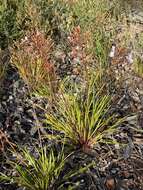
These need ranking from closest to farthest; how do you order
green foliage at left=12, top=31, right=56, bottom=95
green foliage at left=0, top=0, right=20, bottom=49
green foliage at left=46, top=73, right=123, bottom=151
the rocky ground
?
the rocky ground → green foliage at left=46, top=73, right=123, bottom=151 → green foliage at left=12, top=31, right=56, bottom=95 → green foliage at left=0, top=0, right=20, bottom=49

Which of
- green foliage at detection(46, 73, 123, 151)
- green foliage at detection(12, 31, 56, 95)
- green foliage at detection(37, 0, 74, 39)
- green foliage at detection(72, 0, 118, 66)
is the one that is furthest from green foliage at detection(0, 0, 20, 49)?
green foliage at detection(46, 73, 123, 151)

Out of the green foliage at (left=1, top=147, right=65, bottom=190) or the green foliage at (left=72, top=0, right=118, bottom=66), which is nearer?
the green foliage at (left=1, top=147, right=65, bottom=190)

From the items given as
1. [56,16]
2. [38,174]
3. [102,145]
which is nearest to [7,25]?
[56,16]

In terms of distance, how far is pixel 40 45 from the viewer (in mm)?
3227

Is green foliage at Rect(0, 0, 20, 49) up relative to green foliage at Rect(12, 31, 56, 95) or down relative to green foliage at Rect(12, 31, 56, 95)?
up

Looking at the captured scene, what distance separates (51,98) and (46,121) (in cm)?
28

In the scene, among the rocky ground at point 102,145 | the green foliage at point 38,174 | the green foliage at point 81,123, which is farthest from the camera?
the green foliage at point 81,123

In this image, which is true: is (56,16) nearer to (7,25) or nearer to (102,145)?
(7,25)

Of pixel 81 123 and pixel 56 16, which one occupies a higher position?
pixel 56 16

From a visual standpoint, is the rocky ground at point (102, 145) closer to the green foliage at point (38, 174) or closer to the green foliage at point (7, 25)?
the green foliage at point (38, 174)

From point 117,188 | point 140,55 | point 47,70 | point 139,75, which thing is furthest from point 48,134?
point 140,55

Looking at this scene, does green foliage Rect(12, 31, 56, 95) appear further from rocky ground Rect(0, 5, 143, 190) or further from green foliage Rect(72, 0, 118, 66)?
green foliage Rect(72, 0, 118, 66)

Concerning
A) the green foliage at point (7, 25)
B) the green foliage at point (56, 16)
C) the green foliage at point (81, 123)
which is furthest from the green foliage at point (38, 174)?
the green foliage at point (56, 16)

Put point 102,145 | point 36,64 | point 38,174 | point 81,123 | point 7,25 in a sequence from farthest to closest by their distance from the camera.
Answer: point 7,25, point 36,64, point 102,145, point 81,123, point 38,174
